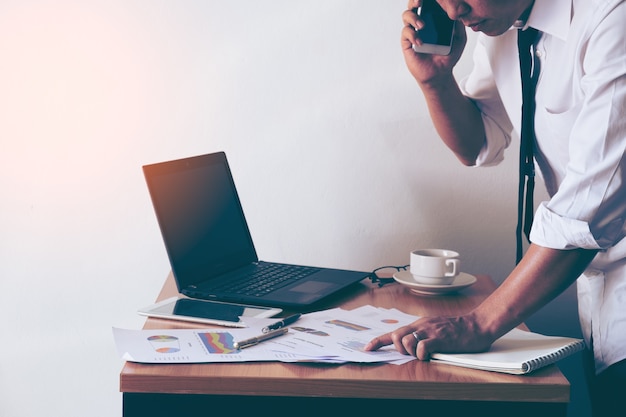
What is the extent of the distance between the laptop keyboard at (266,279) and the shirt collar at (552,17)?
0.62 m

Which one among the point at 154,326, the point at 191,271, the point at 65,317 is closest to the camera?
the point at 154,326

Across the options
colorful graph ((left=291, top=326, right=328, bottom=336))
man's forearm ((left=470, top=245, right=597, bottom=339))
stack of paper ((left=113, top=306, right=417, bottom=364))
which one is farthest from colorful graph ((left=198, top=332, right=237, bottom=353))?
man's forearm ((left=470, top=245, right=597, bottom=339))

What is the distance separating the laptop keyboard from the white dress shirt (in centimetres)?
49

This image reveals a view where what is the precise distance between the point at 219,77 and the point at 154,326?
717 millimetres

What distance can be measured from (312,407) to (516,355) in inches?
10.8

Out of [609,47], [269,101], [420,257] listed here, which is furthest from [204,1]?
[609,47]

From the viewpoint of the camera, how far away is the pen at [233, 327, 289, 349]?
3.35 feet

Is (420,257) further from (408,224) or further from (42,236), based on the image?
(42,236)

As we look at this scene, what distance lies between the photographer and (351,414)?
97 centimetres

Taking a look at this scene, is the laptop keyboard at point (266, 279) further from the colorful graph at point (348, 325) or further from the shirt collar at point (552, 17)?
the shirt collar at point (552, 17)

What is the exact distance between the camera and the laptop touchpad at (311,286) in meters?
1.33

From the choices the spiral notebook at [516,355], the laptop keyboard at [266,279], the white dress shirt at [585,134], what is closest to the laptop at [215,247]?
the laptop keyboard at [266,279]

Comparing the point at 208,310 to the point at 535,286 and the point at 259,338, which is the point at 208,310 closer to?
the point at 259,338

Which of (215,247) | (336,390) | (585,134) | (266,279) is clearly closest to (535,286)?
(585,134)
